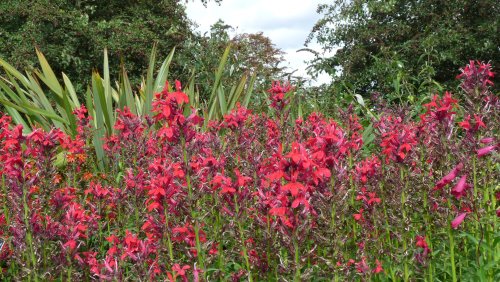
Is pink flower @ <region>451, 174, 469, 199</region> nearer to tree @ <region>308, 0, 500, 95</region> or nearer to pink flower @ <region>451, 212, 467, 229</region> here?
pink flower @ <region>451, 212, 467, 229</region>

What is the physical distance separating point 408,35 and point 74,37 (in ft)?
29.1

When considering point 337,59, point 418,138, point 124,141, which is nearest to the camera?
A: point 418,138

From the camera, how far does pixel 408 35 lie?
1750 centimetres

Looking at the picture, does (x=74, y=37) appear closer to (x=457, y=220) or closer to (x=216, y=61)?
(x=216, y=61)

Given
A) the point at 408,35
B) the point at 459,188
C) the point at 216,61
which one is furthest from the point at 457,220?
the point at 408,35

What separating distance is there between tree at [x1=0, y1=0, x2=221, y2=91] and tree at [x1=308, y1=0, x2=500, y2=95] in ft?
13.7

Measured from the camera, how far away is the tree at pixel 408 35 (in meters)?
16.0

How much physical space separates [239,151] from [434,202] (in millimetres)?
1373

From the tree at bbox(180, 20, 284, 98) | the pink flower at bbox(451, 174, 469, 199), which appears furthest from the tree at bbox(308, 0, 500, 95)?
the pink flower at bbox(451, 174, 469, 199)

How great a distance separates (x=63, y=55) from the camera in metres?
16.4

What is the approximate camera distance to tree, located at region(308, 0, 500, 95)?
52.4 ft

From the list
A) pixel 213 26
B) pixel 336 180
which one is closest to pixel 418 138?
pixel 336 180

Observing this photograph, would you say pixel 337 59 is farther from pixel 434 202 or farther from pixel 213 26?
pixel 434 202

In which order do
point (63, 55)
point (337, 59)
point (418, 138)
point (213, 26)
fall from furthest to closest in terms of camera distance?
point (337, 59) < point (63, 55) < point (213, 26) < point (418, 138)
